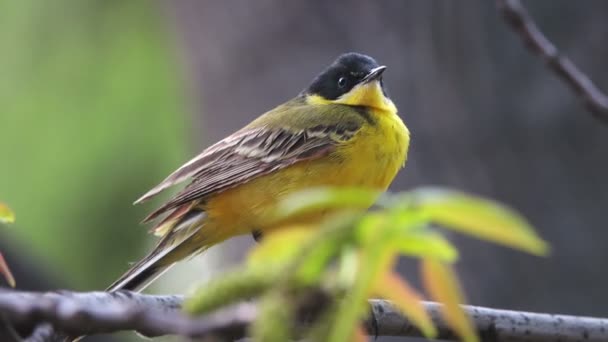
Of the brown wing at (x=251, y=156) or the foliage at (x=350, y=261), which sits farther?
the brown wing at (x=251, y=156)

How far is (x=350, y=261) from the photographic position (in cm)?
151

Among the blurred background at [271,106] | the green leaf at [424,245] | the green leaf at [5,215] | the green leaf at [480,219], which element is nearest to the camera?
the green leaf at [480,219]

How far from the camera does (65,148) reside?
8.92 metres

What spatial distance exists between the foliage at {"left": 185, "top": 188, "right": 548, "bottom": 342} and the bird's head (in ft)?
13.3

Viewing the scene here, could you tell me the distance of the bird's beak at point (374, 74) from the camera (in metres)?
5.48

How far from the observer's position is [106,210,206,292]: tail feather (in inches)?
175

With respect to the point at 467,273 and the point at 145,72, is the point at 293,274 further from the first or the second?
the point at 145,72

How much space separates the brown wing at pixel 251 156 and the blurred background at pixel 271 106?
2.38 ft

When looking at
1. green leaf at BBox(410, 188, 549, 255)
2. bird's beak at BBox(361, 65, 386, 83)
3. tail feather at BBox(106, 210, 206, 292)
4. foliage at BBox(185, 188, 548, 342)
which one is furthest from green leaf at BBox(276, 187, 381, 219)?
bird's beak at BBox(361, 65, 386, 83)

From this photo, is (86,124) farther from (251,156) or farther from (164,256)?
(164,256)

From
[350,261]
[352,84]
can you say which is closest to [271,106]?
[352,84]

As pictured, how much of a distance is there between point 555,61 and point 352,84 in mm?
2377

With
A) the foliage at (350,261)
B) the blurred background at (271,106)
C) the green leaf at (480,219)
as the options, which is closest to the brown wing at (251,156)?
the blurred background at (271,106)

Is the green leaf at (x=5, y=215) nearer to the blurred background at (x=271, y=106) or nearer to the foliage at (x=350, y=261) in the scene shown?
the foliage at (x=350, y=261)
